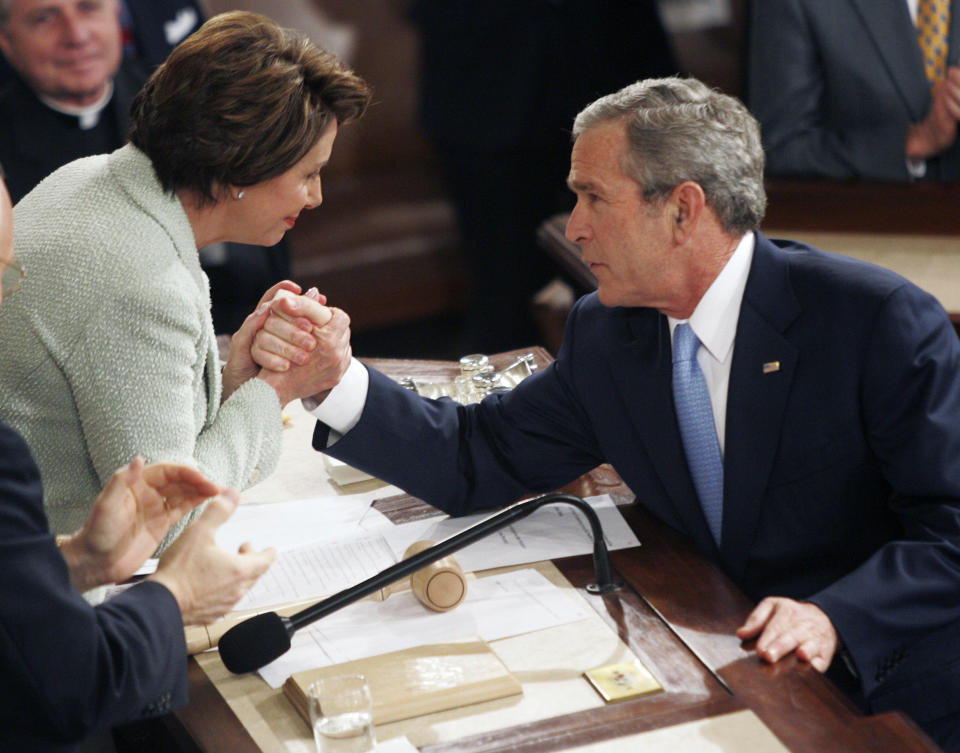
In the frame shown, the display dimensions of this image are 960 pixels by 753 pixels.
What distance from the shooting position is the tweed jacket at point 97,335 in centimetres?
171

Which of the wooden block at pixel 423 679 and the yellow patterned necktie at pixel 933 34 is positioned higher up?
the yellow patterned necktie at pixel 933 34

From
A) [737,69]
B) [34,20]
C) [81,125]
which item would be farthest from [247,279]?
[737,69]

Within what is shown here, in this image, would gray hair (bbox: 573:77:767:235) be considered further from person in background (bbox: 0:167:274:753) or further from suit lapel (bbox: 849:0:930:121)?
suit lapel (bbox: 849:0:930:121)

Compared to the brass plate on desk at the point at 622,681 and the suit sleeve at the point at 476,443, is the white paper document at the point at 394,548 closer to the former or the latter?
the suit sleeve at the point at 476,443

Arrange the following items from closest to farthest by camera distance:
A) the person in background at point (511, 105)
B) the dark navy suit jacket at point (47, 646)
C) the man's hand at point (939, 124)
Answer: the dark navy suit jacket at point (47, 646), the man's hand at point (939, 124), the person in background at point (511, 105)

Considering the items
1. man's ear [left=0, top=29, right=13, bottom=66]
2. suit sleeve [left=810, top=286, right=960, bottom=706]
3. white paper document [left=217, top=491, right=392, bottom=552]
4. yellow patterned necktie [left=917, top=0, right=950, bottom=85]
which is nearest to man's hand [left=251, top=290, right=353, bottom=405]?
white paper document [left=217, top=491, right=392, bottom=552]

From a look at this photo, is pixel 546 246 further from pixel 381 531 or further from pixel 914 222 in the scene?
pixel 381 531

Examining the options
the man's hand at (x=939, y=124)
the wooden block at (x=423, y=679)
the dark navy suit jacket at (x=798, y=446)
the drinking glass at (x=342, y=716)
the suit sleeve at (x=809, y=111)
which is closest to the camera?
the drinking glass at (x=342, y=716)

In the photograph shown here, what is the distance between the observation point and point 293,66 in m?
1.90

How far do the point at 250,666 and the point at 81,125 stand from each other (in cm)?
267

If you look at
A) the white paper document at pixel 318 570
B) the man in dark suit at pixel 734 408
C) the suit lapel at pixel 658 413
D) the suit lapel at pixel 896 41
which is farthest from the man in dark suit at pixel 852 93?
the white paper document at pixel 318 570

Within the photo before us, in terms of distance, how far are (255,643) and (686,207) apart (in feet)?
3.18

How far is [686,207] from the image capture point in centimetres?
203

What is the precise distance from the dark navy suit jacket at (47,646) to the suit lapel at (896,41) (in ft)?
10.2
